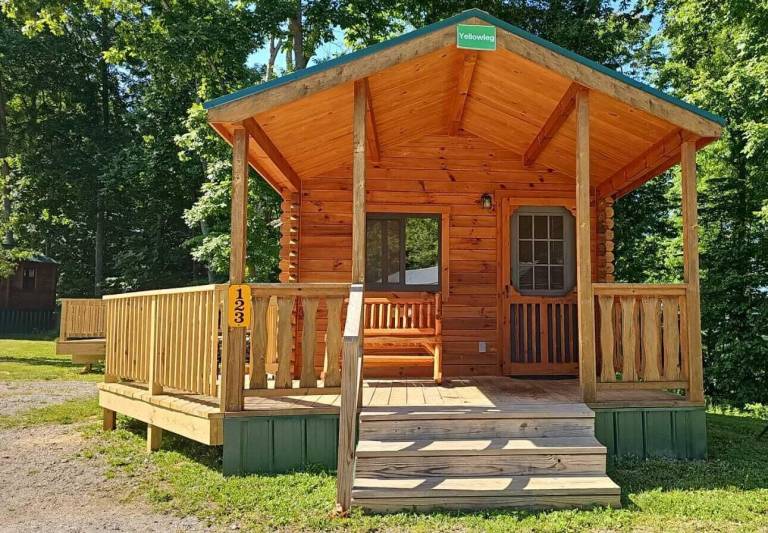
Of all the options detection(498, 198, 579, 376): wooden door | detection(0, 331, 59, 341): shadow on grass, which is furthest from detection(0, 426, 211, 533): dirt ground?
detection(0, 331, 59, 341): shadow on grass

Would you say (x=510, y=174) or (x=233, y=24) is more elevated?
(x=233, y=24)

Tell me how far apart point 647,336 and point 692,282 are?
1.87 feet

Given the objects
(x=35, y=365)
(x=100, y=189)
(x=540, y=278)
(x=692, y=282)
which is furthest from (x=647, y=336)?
(x=100, y=189)

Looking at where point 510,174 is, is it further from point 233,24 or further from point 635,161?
point 233,24

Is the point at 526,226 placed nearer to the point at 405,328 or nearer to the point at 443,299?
the point at 443,299

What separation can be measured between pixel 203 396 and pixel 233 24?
31.5ft

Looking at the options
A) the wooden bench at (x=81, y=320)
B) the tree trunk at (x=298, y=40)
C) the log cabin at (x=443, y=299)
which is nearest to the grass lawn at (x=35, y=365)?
the wooden bench at (x=81, y=320)

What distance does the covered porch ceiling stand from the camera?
4.52 metres

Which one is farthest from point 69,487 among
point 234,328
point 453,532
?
point 453,532

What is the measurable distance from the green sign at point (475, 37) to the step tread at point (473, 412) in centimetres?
278

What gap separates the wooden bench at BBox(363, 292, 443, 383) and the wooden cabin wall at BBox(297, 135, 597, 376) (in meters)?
0.58

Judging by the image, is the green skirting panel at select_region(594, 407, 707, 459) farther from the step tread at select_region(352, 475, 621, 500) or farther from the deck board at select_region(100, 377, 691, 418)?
the step tread at select_region(352, 475, 621, 500)

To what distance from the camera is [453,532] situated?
329 centimetres

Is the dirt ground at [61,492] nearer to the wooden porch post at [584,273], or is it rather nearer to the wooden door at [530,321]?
the wooden porch post at [584,273]
